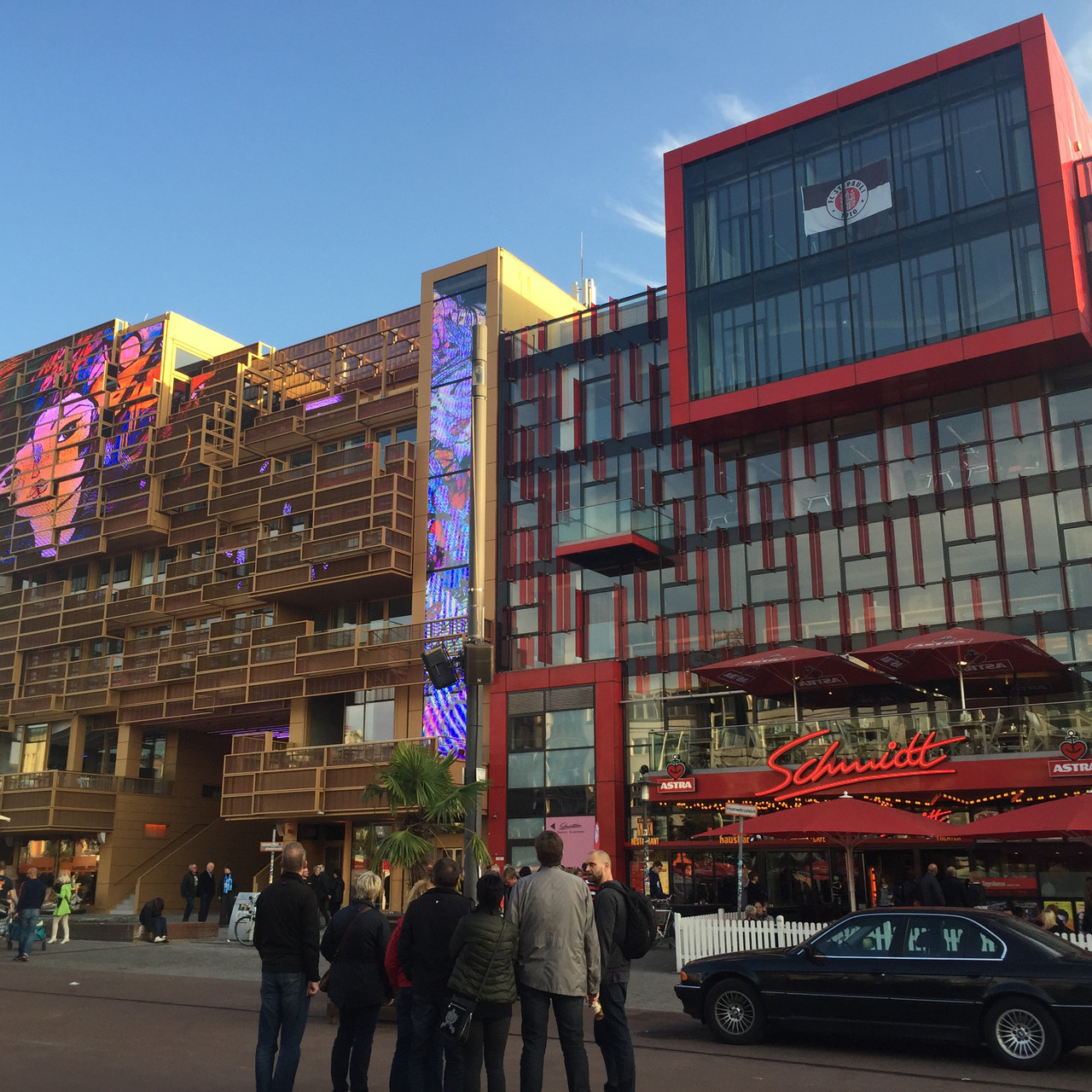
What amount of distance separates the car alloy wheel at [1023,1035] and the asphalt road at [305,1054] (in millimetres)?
163

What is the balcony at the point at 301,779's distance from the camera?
1401 inches

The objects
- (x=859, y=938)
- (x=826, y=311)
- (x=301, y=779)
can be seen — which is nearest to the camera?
(x=859, y=938)

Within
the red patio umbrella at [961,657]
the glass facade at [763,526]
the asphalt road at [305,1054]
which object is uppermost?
the glass facade at [763,526]

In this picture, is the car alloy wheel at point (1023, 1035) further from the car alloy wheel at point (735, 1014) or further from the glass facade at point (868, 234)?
the glass facade at point (868, 234)

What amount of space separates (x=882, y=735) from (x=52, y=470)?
37.0 meters

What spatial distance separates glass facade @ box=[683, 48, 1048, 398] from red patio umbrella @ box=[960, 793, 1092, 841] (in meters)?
14.5

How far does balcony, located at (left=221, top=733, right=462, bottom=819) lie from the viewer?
1401 inches

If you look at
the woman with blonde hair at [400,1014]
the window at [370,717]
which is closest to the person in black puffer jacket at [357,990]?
the woman with blonde hair at [400,1014]

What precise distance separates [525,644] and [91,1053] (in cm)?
2518

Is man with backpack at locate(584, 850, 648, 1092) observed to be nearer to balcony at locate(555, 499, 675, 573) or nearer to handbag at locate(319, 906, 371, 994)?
handbag at locate(319, 906, 371, 994)

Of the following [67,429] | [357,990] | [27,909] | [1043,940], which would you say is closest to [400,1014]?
[357,990]

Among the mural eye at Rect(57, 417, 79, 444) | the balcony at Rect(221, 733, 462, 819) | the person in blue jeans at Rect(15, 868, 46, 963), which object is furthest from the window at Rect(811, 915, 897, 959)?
the mural eye at Rect(57, 417, 79, 444)

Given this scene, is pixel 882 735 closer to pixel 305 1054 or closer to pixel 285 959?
pixel 305 1054

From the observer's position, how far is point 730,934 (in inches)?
696
